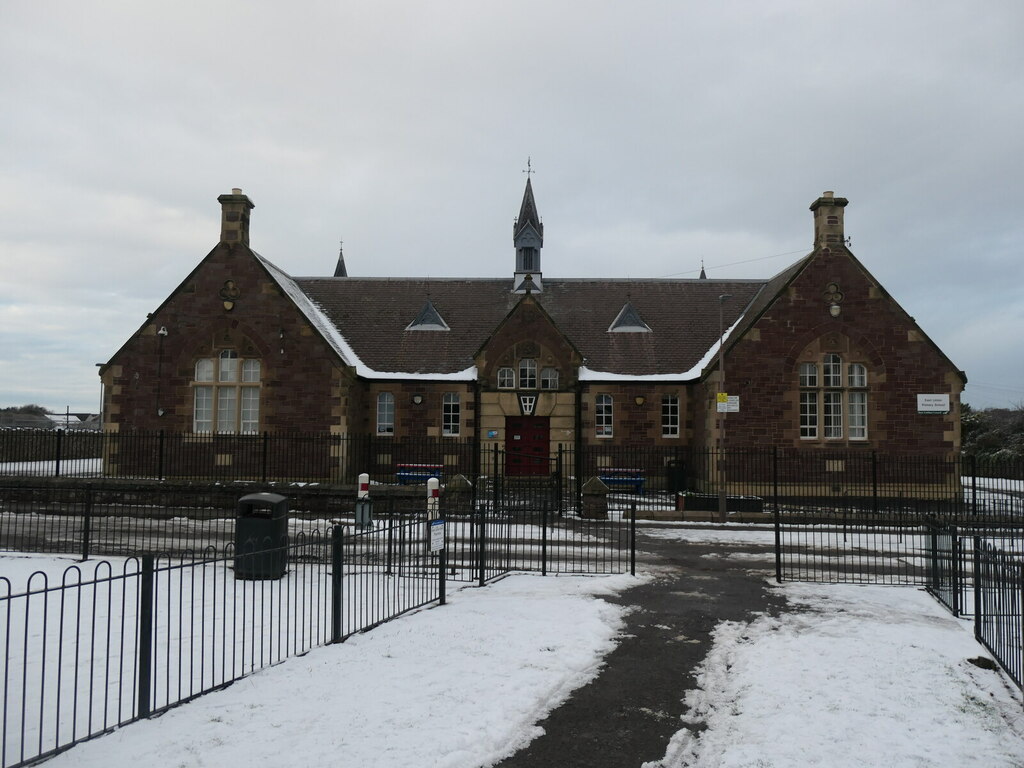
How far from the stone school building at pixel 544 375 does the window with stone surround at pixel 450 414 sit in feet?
0.14

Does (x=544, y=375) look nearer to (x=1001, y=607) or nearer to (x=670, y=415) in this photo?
(x=670, y=415)

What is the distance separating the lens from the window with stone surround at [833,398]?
25328 millimetres

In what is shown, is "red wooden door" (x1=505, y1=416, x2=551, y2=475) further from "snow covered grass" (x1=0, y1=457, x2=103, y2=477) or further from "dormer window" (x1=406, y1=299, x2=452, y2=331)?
"snow covered grass" (x1=0, y1=457, x2=103, y2=477)

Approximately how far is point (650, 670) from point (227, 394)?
869 inches

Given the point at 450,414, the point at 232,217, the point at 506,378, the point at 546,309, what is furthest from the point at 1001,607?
the point at 232,217

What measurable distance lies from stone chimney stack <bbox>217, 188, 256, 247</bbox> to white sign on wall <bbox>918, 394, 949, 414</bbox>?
24.5 metres

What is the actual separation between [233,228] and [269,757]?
2453cm

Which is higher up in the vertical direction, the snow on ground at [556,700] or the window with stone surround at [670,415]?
the window with stone surround at [670,415]

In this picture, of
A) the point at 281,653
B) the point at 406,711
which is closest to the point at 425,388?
the point at 281,653

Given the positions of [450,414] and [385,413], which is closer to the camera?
[450,414]

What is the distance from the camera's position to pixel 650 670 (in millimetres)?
7707

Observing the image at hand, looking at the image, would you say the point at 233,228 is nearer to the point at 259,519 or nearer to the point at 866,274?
the point at 259,519

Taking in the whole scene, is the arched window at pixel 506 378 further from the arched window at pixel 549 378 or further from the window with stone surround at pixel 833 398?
the window with stone surround at pixel 833 398

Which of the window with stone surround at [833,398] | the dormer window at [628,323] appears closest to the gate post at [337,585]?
the window with stone surround at [833,398]
